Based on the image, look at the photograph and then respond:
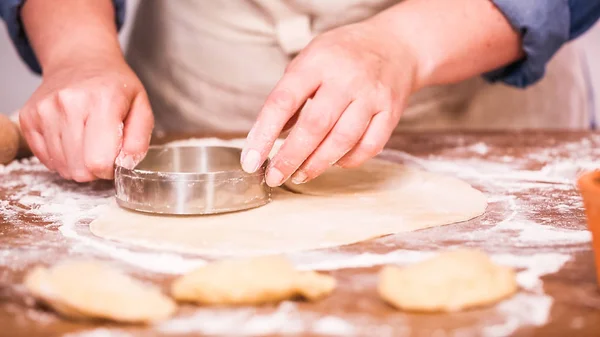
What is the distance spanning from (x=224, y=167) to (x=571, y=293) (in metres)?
0.77

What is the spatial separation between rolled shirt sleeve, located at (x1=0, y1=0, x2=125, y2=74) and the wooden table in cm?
42

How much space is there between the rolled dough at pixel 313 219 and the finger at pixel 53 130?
6.1 inches

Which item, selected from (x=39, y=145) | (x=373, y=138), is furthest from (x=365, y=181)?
(x=39, y=145)

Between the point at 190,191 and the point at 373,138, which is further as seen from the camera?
the point at 373,138

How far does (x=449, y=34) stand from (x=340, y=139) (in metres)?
0.44

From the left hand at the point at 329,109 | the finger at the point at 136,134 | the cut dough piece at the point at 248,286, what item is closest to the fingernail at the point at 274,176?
the left hand at the point at 329,109

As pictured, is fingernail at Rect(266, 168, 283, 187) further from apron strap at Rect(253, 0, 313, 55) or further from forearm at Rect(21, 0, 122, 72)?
apron strap at Rect(253, 0, 313, 55)

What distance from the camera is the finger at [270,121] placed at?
3.68 ft

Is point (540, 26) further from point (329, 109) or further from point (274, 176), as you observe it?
point (274, 176)

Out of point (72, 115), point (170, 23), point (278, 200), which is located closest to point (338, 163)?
point (278, 200)

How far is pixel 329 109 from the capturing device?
1.15m

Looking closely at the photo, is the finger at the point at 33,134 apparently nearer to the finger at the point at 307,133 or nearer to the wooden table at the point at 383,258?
the wooden table at the point at 383,258

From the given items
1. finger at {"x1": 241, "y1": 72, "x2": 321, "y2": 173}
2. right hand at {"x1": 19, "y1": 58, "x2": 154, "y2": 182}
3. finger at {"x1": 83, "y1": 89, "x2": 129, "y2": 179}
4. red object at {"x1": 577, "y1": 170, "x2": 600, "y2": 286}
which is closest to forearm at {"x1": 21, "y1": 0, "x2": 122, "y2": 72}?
right hand at {"x1": 19, "y1": 58, "x2": 154, "y2": 182}

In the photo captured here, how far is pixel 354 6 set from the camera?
1.76 m
